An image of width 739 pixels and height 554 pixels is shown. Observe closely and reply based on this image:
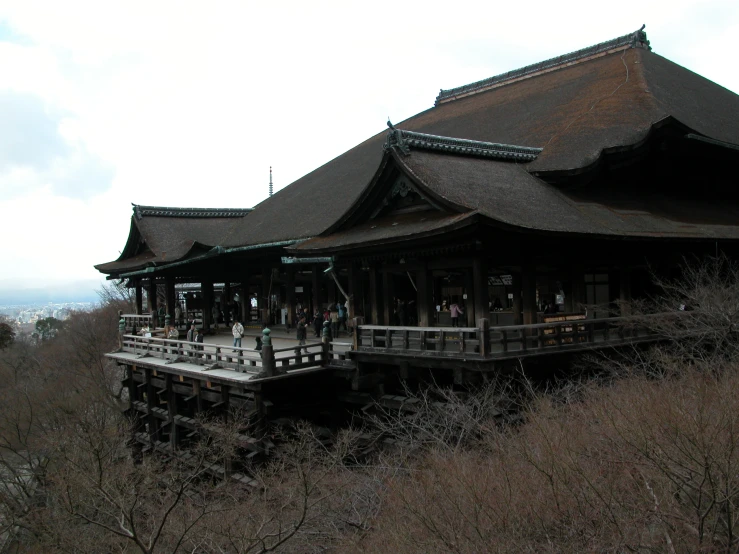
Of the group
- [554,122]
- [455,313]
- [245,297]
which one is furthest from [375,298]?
[245,297]

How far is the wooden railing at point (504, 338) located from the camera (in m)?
13.1

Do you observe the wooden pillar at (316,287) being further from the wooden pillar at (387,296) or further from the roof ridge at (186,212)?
the roof ridge at (186,212)

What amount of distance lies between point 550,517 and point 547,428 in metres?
2.41

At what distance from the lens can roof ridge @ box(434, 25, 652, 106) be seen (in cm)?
2575

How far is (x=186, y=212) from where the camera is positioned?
32.2 meters

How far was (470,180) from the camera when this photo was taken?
15.7m

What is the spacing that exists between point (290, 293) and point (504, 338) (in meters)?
12.9

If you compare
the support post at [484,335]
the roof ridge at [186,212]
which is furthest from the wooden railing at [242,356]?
the roof ridge at [186,212]

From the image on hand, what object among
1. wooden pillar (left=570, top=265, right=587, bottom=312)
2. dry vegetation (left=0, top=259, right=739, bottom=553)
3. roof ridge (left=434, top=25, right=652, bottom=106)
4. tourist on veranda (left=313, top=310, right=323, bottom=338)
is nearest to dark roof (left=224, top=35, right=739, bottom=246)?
roof ridge (left=434, top=25, right=652, bottom=106)

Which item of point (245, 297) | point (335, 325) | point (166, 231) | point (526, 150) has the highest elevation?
point (526, 150)

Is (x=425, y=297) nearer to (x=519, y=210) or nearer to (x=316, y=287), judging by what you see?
(x=519, y=210)

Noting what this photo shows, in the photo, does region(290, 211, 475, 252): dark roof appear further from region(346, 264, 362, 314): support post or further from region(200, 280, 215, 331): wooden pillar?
region(200, 280, 215, 331): wooden pillar

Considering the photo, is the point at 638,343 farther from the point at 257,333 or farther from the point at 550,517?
the point at 257,333

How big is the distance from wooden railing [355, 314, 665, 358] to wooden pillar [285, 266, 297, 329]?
8998 millimetres
